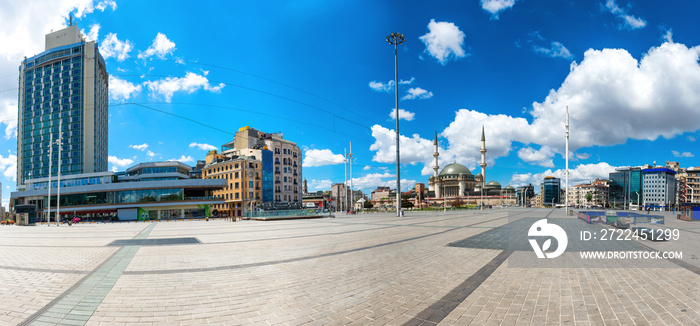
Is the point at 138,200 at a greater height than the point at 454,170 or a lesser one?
lesser

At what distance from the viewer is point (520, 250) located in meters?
11.3

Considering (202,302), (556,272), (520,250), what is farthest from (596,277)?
(202,302)

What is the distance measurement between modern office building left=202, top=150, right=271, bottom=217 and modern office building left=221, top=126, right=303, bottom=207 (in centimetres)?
196

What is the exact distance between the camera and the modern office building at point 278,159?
78.6 m

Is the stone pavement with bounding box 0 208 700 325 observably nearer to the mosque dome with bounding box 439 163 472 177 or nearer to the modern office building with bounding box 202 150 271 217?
the modern office building with bounding box 202 150 271 217

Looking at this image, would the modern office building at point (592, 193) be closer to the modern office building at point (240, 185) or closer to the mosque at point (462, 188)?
the mosque at point (462, 188)

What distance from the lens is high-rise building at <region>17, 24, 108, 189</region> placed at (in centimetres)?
9331

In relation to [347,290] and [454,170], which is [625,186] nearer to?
[454,170]

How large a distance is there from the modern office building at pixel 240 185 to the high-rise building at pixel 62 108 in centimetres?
4892

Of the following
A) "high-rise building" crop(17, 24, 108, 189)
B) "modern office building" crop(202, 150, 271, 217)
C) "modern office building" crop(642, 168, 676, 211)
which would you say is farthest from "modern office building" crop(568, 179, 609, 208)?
"high-rise building" crop(17, 24, 108, 189)


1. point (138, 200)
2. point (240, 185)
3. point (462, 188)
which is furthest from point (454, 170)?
point (138, 200)

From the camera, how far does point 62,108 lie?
95.1 m

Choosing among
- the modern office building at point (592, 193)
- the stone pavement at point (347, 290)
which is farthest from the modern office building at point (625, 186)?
the stone pavement at point (347, 290)

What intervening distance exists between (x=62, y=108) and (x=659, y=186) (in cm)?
22410
